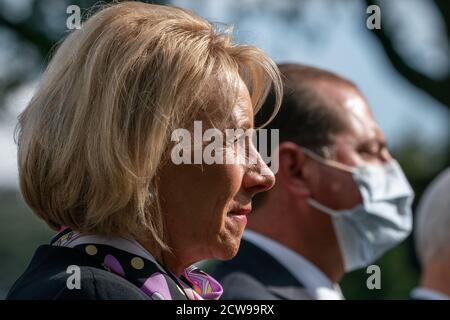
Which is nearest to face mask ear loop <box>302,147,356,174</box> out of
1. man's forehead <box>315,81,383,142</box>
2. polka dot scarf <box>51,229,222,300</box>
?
man's forehead <box>315,81,383,142</box>

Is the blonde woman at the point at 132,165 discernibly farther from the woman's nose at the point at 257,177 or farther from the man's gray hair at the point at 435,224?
the man's gray hair at the point at 435,224

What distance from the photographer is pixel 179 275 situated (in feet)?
8.65

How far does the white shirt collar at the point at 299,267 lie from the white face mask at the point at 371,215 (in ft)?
0.78

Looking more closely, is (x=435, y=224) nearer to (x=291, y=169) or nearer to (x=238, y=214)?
(x=291, y=169)

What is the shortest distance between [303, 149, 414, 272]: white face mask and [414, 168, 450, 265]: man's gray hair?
214 mm

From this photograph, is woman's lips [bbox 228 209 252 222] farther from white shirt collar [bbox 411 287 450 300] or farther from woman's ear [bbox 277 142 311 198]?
white shirt collar [bbox 411 287 450 300]

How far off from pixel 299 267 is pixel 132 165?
191cm

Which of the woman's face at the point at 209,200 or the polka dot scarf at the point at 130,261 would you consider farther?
the woman's face at the point at 209,200

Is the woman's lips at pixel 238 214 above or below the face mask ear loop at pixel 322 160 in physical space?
above

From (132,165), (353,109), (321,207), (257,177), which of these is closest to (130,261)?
(132,165)

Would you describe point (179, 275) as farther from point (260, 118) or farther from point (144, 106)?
point (260, 118)

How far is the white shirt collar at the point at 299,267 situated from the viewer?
4188 mm

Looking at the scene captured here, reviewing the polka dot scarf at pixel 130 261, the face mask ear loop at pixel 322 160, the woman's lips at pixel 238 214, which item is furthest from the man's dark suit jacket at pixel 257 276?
the polka dot scarf at pixel 130 261

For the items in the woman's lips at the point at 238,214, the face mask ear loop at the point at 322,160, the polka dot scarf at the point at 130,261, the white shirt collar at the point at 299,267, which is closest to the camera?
the polka dot scarf at the point at 130,261
